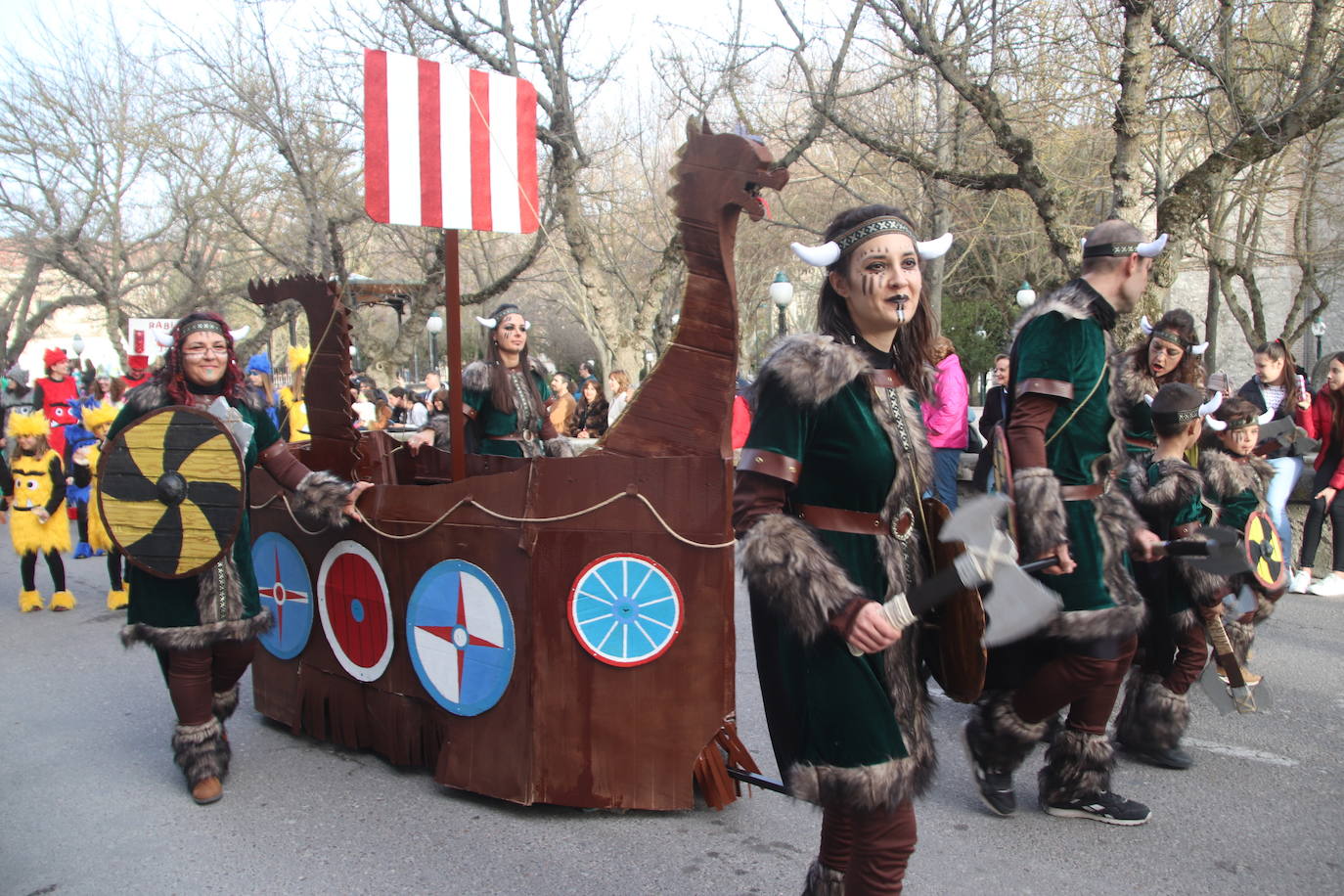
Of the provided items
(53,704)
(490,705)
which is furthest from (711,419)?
(53,704)

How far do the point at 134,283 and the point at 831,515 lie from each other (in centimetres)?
3186

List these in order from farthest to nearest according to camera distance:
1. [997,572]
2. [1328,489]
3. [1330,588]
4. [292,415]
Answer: [292,415] < [1328,489] < [1330,588] < [997,572]

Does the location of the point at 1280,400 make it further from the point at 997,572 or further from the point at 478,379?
the point at 997,572

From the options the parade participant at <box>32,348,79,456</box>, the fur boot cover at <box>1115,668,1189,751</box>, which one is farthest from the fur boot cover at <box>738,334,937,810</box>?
the parade participant at <box>32,348,79,456</box>

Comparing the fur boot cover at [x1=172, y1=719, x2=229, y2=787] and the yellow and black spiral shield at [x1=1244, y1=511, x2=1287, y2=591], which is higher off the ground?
the yellow and black spiral shield at [x1=1244, y1=511, x2=1287, y2=591]

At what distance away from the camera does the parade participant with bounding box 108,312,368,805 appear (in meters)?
4.20

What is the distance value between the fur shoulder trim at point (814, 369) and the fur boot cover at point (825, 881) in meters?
1.08

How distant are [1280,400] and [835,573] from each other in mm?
7571

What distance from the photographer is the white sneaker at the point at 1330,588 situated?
25.0 ft

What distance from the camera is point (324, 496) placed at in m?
4.27

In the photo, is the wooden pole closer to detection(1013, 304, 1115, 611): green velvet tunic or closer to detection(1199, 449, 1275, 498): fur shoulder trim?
detection(1013, 304, 1115, 611): green velvet tunic

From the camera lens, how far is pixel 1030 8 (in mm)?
12125

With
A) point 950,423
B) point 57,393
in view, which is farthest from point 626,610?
point 57,393

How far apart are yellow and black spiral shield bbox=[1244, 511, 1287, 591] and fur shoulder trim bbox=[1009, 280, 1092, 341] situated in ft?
5.38
